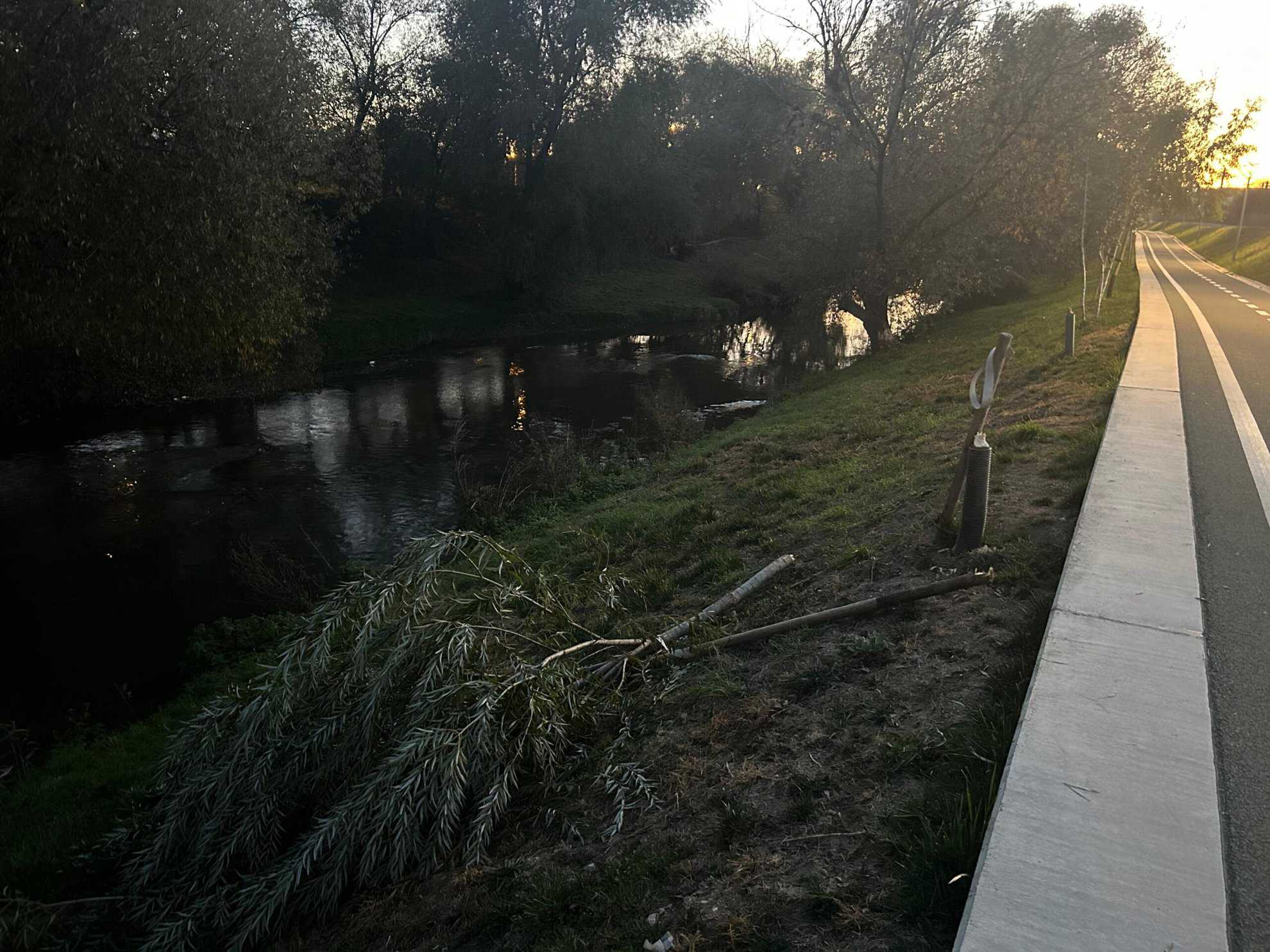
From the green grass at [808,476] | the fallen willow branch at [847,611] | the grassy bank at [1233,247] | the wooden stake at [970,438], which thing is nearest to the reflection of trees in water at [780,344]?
the green grass at [808,476]

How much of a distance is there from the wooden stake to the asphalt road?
1.63 m

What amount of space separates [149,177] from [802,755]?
37.8 ft

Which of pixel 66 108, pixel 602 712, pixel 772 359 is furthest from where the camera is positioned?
pixel 772 359

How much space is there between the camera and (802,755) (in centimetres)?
450

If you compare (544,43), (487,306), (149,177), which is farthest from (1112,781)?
(544,43)

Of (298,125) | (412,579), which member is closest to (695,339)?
(298,125)

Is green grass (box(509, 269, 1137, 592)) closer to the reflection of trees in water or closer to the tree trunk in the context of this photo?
the tree trunk

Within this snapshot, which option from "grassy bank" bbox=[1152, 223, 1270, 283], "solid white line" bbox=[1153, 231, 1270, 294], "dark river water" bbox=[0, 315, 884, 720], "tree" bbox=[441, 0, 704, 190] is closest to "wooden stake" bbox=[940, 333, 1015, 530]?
"dark river water" bbox=[0, 315, 884, 720]

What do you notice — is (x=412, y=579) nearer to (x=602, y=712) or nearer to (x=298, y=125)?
(x=602, y=712)

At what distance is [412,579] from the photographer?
18.9ft

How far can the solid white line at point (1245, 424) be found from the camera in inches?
321

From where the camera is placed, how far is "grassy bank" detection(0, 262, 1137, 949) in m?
3.49

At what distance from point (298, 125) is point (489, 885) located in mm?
13763

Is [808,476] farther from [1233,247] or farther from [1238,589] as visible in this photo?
[1233,247]
